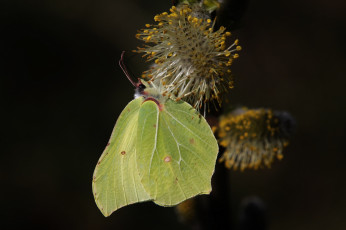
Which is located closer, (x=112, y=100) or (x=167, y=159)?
(x=167, y=159)

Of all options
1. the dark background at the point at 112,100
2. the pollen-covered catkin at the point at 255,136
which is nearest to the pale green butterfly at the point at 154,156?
the pollen-covered catkin at the point at 255,136

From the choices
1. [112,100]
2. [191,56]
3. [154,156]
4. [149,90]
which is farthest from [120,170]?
[112,100]

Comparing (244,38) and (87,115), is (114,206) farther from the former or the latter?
(244,38)

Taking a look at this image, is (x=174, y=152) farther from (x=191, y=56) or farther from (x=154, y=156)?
(x=191, y=56)

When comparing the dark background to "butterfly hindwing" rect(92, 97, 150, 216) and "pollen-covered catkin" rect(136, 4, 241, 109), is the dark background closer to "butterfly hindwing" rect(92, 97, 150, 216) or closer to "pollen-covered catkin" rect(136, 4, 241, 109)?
"butterfly hindwing" rect(92, 97, 150, 216)

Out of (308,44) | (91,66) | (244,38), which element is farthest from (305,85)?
(91,66)

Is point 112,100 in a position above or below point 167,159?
below
